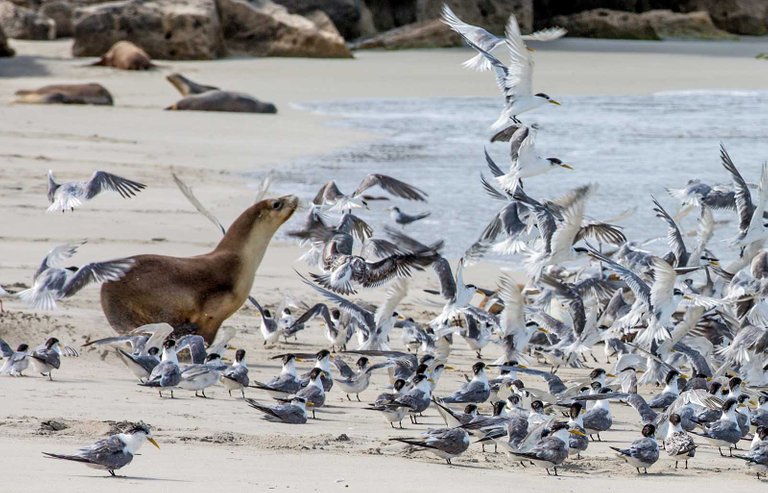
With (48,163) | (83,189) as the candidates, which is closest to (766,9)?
(48,163)

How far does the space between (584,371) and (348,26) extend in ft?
116

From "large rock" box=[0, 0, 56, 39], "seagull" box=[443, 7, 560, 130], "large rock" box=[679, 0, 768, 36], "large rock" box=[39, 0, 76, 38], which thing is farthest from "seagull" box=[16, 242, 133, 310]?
"large rock" box=[679, 0, 768, 36]

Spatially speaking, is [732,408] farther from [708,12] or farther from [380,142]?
[708,12]

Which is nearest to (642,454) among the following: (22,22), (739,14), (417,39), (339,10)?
(417,39)

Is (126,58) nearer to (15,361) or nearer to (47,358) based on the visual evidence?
(15,361)

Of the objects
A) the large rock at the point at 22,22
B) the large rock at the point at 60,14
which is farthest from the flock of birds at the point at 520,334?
the large rock at the point at 60,14

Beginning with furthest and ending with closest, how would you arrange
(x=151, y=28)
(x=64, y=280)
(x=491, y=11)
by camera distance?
(x=491, y=11)
(x=151, y=28)
(x=64, y=280)

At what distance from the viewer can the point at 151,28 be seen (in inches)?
1437

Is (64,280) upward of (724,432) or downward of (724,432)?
upward

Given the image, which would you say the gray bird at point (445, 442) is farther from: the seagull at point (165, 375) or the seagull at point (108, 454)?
the seagull at point (165, 375)

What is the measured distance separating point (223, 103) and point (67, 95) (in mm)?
2881

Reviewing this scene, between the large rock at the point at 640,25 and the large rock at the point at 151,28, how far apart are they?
1534 centimetres

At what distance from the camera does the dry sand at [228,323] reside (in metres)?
6.13

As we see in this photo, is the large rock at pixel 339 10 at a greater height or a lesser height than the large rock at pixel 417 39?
greater
